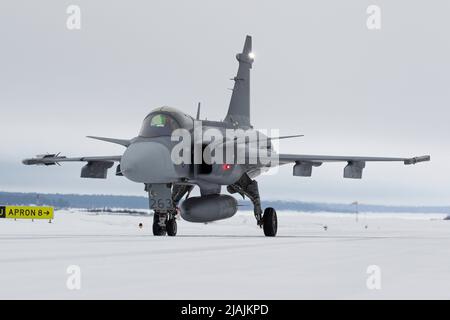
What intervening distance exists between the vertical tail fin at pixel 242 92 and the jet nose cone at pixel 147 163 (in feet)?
28.0

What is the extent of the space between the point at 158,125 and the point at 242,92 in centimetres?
922

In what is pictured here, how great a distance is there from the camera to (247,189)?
2583 centimetres

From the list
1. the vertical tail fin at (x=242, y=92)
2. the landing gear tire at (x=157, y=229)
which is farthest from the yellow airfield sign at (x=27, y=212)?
the landing gear tire at (x=157, y=229)

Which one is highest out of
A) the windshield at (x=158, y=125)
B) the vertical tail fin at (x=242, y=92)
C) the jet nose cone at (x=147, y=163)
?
the vertical tail fin at (x=242, y=92)

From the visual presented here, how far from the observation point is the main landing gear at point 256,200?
1014 inches

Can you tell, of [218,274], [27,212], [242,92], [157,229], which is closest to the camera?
[218,274]

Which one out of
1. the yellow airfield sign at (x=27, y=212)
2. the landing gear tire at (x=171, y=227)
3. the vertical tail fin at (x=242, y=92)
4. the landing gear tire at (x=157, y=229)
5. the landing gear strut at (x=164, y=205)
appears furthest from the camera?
the yellow airfield sign at (x=27, y=212)

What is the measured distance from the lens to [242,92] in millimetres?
30531

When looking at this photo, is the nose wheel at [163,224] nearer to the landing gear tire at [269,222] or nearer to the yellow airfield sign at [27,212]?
the landing gear tire at [269,222]

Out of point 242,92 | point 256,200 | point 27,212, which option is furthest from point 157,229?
point 27,212

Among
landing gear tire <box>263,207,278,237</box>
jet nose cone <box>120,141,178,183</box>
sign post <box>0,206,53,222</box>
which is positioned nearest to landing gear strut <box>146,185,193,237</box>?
jet nose cone <box>120,141,178,183</box>

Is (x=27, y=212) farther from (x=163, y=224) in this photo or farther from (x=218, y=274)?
(x=218, y=274)

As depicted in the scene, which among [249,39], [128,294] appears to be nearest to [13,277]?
[128,294]
